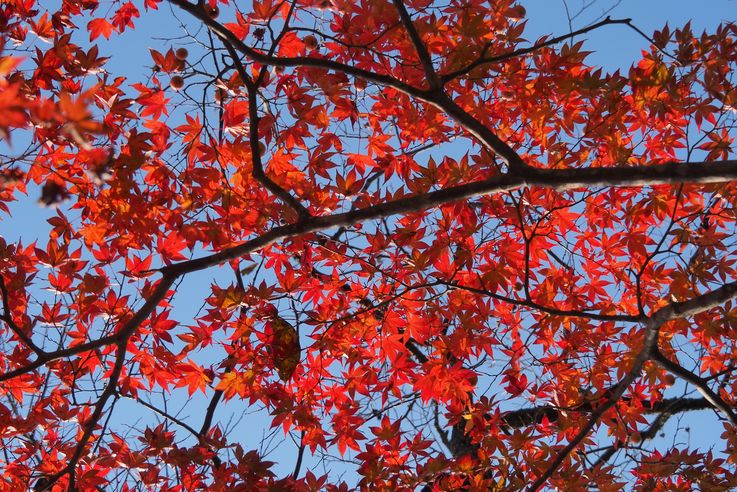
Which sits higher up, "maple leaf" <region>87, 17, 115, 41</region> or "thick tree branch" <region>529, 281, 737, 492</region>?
"maple leaf" <region>87, 17, 115, 41</region>

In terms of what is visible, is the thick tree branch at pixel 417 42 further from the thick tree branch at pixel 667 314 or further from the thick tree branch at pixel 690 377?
the thick tree branch at pixel 690 377

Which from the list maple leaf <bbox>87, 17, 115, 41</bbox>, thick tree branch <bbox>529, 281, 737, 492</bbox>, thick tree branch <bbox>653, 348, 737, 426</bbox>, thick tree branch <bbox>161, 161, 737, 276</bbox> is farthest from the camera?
maple leaf <bbox>87, 17, 115, 41</bbox>

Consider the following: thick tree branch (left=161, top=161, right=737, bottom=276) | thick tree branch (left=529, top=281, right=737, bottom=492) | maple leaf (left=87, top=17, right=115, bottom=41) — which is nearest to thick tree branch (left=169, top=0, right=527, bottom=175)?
thick tree branch (left=161, top=161, right=737, bottom=276)

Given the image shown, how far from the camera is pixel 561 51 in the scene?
12.2 feet

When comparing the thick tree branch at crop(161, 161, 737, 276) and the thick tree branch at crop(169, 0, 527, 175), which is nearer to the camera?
the thick tree branch at crop(161, 161, 737, 276)

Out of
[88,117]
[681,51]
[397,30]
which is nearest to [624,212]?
[681,51]

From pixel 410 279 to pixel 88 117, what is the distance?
8.46ft

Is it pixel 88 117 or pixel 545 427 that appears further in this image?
pixel 545 427

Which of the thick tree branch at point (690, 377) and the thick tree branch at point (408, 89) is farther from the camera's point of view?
the thick tree branch at point (690, 377)

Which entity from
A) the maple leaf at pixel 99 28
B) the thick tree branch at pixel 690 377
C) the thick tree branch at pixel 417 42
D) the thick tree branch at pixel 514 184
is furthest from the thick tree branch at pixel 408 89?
the maple leaf at pixel 99 28

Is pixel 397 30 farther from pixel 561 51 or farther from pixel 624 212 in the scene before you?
pixel 624 212

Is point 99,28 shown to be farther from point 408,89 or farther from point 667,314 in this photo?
point 667,314

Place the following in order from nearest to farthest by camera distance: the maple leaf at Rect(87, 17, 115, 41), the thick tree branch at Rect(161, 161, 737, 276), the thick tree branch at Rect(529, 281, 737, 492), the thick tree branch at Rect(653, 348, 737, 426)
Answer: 1. the thick tree branch at Rect(161, 161, 737, 276)
2. the thick tree branch at Rect(529, 281, 737, 492)
3. the thick tree branch at Rect(653, 348, 737, 426)
4. the maple leaf at Rect(87, 17, 115, 41)

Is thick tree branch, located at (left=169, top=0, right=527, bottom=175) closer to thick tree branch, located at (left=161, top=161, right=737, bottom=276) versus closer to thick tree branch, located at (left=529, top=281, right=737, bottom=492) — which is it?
thick tree branch, located at (left=161, top=161, right=737, bottom=276)
